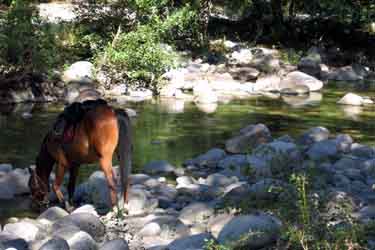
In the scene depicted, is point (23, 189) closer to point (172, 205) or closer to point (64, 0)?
point (172, 205)

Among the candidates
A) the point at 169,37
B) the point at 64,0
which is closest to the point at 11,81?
the point at 169,37

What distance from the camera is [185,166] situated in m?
10.3

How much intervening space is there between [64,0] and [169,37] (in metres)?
11.5

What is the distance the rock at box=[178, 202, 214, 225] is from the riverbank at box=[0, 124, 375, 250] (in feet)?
0.03

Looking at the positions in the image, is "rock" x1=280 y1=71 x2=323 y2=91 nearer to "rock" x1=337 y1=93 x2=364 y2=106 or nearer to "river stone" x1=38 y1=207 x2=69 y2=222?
"rock" x1=337 y1=93 x2=364 y2=106

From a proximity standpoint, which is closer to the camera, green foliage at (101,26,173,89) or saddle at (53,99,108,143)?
saddle at (53,99,108,143)

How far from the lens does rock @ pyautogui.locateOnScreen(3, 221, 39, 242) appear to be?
6.33 metres

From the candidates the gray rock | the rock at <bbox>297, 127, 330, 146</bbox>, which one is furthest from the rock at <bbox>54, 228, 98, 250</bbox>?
the rock at <bbox>297, 127, 330, 146</bbox>

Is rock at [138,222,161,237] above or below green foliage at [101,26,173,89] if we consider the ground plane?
below

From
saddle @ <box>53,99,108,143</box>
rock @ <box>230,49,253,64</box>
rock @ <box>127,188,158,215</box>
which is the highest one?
saddle @ <box>53,99,108,143</box>

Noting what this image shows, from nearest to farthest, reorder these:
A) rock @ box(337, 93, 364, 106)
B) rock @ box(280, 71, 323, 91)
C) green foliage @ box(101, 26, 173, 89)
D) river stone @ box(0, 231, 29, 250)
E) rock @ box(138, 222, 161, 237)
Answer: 1. river stone @ box(0, 231, 29, 250)
2. rock @ box(138, 222, 161, 237)
3. rock @ box(337, 93, 364, 106)
4. green foliage @ box(101, 26, 173, 89)
5. rock @ box(280, 71, 323, 91)

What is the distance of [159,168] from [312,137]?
301 centimetres

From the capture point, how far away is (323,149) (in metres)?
10.6

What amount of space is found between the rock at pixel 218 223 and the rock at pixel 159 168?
305cm
